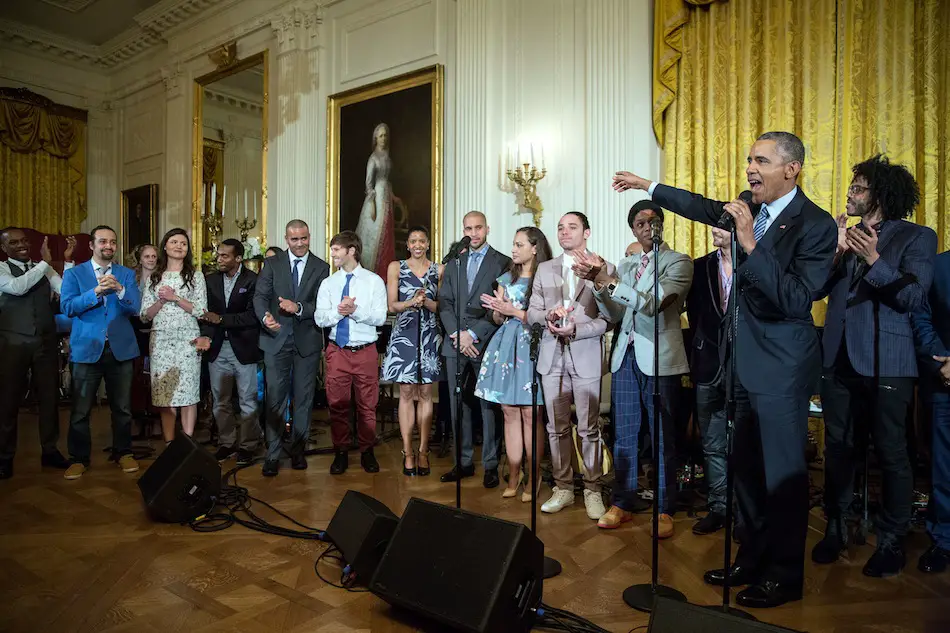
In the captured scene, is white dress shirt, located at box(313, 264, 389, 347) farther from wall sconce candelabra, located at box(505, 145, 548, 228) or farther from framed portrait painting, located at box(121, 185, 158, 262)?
framed portrait painting, located at box(121, 185, 158, 262)

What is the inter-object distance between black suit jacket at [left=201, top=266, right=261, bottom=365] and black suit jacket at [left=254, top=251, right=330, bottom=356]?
0.20m

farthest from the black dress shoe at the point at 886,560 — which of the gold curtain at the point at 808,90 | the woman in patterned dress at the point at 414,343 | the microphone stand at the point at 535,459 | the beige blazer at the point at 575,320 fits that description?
the woman in patterned dress at the point at 414,343

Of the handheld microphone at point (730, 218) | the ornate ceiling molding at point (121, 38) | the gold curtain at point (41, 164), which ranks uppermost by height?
the ornate ceiling molding at point (121, 38)

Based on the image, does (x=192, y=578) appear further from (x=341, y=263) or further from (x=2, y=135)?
(x=2, y=135)

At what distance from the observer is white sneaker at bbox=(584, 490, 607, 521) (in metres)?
3.32

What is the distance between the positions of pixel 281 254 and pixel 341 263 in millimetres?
514

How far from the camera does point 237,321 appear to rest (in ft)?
14.7

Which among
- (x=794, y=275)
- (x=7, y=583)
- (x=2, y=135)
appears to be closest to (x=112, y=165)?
(x=2, y=135)

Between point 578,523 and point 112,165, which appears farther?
point 112,165

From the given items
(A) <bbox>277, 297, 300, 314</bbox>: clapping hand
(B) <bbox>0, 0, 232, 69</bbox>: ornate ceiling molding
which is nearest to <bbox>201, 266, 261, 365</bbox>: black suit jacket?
(A) <bbox>277, 297, 300, 314</bbox>: clapping hand

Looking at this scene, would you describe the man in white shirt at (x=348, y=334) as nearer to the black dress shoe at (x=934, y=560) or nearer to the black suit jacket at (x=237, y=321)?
the black suit jacket at (x=237, y=321)

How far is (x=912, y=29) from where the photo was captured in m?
3.92

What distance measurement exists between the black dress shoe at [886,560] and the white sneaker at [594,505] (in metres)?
1.18

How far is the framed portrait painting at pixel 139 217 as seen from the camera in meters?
9.37
